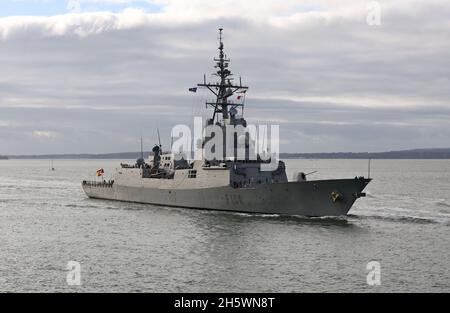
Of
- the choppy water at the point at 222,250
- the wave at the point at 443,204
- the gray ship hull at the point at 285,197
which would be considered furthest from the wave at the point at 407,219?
the wave at the point at 443,204

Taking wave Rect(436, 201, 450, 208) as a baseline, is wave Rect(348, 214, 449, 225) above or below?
below

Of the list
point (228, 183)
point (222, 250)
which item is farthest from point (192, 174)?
point (222, 250)

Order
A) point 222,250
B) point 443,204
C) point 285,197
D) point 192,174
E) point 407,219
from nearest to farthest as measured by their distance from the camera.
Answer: point 222,250
point 285,197
point 407,219
point 192,174
point 443,204

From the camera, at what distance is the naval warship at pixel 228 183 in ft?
101

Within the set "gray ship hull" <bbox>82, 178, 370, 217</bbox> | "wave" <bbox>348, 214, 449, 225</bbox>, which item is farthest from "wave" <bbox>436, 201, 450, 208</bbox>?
"gray ship hull" <bbox>82, 178, 370, 217</bbox>

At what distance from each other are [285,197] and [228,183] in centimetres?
388

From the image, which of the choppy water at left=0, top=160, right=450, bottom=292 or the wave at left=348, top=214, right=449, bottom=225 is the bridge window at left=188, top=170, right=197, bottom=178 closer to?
the choppy water at left=0, top=160, right=450, bottom=292

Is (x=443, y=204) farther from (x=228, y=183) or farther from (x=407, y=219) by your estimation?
(x=228, y=183)

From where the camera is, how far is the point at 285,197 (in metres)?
31.4

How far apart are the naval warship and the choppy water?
874 mm

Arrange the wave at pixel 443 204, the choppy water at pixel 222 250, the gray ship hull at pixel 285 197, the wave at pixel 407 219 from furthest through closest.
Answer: the wave at pixel 443 204 < the wave at pixel 407 219 < the gray ship hull at pixel 285 197 < the choppy water at pixel 222 250

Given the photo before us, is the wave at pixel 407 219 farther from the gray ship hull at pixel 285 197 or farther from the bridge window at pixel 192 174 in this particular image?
the bridge window at pixel 192 174

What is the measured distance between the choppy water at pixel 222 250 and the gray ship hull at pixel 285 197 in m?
0.64

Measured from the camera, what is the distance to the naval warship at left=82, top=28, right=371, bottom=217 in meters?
30.6
